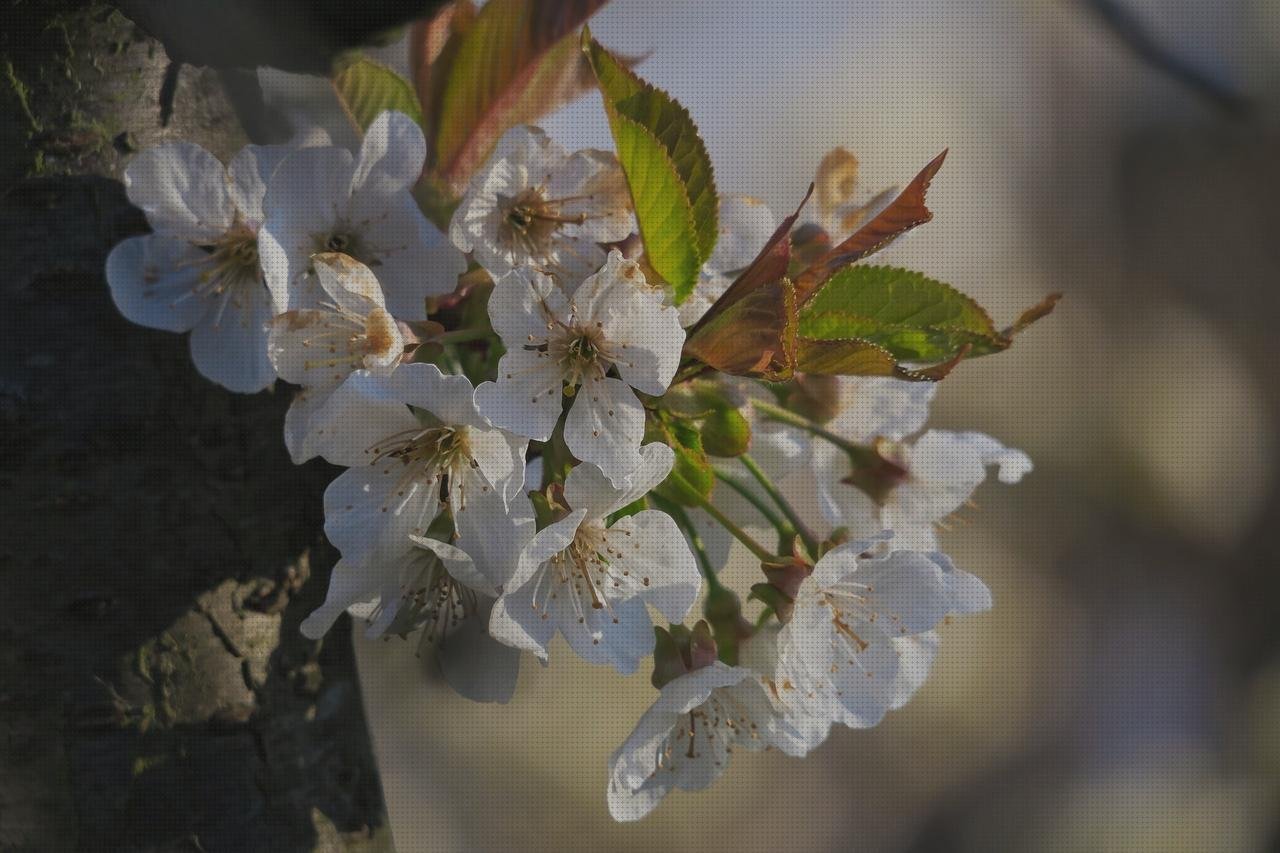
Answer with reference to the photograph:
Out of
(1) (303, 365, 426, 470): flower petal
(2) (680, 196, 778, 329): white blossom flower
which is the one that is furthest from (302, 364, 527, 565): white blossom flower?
(2) (680, 196, 778, 329): white blossom flower

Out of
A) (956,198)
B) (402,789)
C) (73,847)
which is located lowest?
(402,789)

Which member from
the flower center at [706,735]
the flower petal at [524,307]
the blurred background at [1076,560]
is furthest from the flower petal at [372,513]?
the blurred background at [1076,560]

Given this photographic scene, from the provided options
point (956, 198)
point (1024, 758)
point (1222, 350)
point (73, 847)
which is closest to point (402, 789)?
point (1024, 758)

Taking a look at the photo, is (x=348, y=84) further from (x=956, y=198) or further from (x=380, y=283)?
(x=956, y=198)

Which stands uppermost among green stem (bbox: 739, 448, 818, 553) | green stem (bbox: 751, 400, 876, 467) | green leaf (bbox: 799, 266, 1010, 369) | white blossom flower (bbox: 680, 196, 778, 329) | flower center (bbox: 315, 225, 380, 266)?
green leaf (bbox: 799, 266, 1010, 369)

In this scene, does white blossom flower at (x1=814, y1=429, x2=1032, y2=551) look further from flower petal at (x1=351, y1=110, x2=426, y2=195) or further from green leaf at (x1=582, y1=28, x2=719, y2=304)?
flower petal at (x1=351, y1=110, x2=426, y2=195)

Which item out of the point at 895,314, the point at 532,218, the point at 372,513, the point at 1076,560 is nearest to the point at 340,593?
the point at 372,513
